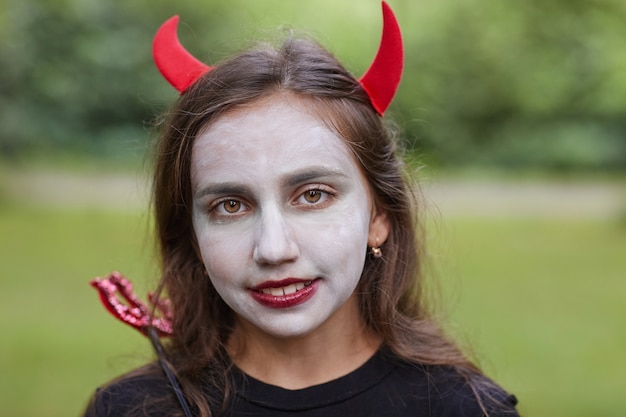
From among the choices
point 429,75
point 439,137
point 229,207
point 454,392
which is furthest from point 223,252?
point 429,75

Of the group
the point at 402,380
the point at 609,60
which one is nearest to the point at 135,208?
the point at 609,60

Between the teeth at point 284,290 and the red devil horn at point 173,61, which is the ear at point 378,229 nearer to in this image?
the teeth at point 284,290

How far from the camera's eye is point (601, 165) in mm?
13875

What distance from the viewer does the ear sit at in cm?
266

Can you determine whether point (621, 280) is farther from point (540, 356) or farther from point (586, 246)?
point (540, 356)

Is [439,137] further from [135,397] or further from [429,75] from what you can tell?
[135,397]

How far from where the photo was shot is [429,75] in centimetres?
1474

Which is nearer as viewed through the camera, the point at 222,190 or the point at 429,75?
the point at 222,190

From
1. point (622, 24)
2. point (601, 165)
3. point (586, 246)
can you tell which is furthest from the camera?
point (601, 165)

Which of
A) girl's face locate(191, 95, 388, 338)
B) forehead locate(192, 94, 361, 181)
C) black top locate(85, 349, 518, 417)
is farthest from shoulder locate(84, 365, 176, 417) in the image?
forehead locate(192, 94, 361, 181)

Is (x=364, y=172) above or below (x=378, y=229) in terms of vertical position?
above

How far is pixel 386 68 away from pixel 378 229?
48 centimetres

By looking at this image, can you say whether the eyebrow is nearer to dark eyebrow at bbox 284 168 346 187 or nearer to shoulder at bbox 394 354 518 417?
dark eyebrow at bbox 284 168 346 187

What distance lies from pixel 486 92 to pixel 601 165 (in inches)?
86.1
